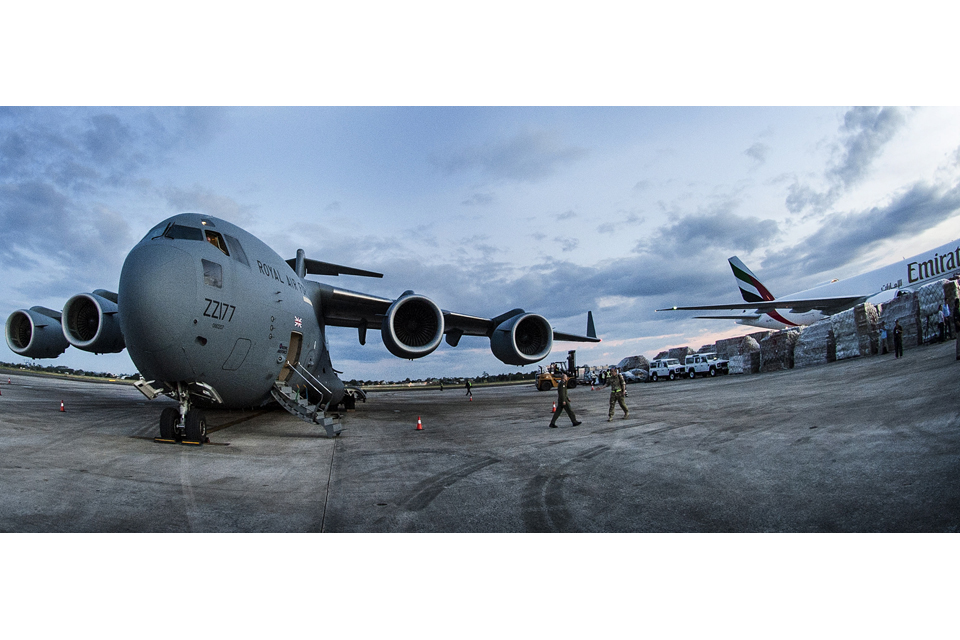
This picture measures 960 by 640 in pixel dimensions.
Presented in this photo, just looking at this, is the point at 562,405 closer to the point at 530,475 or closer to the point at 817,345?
the point at 530,475

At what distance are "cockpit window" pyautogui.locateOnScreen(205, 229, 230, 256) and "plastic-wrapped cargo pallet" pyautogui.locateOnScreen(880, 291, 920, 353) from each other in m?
18.8

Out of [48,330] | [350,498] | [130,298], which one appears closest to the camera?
[350,498]

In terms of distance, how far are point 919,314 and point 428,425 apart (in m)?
16.0

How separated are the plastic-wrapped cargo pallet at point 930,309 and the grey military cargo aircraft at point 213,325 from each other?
1309 cm

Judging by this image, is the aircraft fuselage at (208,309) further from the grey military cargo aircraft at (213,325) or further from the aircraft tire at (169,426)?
the aircraft tire at (169,426)

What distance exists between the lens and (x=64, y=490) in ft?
13.4

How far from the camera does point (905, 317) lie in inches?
587

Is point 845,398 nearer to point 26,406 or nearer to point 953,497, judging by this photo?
point 953,497

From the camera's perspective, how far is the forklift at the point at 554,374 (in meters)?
29.3

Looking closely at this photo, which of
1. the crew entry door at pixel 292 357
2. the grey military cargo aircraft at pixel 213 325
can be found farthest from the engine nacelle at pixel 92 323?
the crew entry door at pixel 292 357

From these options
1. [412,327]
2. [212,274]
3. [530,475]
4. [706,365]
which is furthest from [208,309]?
[706,365]

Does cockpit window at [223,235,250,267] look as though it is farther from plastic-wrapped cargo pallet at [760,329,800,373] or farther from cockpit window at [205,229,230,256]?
plastic-wrapped cargo pallet at [760,329,800,373]

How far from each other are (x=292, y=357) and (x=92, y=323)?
170 inches

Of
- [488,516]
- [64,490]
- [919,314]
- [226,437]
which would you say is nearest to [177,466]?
[64,490]
